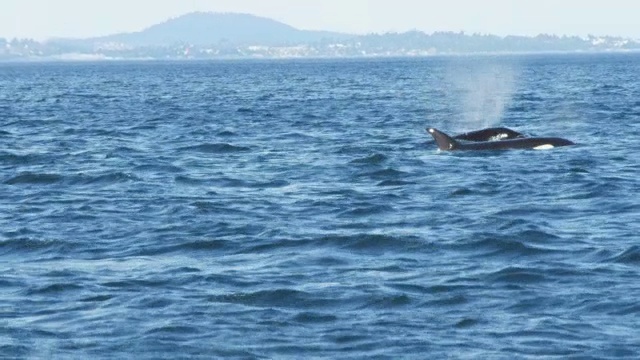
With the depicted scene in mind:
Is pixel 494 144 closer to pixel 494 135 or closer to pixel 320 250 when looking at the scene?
pixel 494 135

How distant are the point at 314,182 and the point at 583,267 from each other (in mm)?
10871

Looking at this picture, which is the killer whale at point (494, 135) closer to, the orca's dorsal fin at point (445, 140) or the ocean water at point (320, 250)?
the ocean water at point (320, 250)

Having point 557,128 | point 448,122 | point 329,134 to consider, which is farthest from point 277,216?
point 448,122

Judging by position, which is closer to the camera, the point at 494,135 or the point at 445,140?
the point at 445,140

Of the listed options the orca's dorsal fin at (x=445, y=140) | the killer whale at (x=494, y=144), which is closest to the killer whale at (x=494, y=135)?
the killer whale at (x=494, y=144)

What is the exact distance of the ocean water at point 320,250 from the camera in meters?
14.8

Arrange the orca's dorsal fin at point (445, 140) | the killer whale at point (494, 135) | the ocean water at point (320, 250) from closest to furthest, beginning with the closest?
the ocean water at point (320, 250) → the orca's dorsal fin at point (445, 140) → the killer whale at point (494, 135)

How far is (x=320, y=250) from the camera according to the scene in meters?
19.8

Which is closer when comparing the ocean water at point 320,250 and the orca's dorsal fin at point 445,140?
the ocean water at point 320,250

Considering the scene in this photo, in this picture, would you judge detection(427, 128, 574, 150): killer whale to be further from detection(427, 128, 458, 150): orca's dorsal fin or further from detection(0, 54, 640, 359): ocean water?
detection(0, 54, 640, 359): ocean water

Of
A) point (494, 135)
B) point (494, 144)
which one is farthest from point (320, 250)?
point (494, 135)

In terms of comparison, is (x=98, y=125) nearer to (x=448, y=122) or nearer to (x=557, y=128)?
(x=448, y=122)

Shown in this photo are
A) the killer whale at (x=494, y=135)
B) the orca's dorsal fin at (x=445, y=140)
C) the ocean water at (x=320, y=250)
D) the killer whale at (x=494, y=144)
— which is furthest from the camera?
the killer whale at (x=494, y=135)

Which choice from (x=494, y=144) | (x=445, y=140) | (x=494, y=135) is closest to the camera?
(x=494, y=144)
